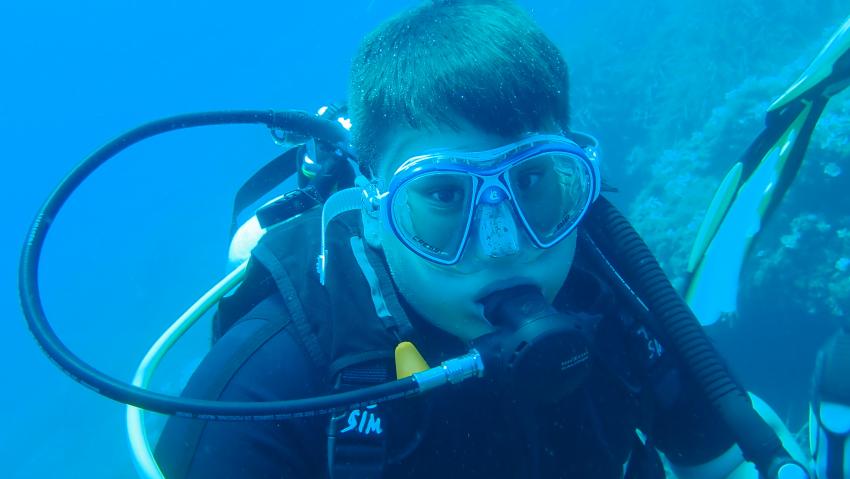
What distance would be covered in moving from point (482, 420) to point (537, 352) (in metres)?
0.49

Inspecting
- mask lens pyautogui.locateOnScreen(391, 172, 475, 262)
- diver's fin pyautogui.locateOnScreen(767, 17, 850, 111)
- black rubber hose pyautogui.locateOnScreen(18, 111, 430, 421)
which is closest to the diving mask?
mask lens pyautogui.locateOnScreen(391, 172, 475, 262)

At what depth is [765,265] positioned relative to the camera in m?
6.91

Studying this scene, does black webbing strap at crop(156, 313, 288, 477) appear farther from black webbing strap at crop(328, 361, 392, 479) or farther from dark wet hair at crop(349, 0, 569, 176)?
dark wet hair at crop(349, 0, 569, 176)

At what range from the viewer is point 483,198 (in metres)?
1.65

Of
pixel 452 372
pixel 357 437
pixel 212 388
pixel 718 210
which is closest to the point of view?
pixel 452 372

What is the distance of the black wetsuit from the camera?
5.40 ft

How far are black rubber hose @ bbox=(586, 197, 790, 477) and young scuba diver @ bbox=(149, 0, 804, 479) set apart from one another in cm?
7

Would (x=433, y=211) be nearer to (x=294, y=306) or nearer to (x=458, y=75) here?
(x=458, y=75)

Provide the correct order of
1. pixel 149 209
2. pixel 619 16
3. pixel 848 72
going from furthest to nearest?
pixel 149 209, pixel 619 16, pixel 848 72

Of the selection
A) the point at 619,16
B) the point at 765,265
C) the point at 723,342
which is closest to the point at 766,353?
the point at 723,342

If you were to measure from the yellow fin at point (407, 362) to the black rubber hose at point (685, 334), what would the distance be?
34.7 inches

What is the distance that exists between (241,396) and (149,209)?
60.2 metres

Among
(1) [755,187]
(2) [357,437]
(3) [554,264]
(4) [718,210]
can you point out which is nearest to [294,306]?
(2) [357,437]

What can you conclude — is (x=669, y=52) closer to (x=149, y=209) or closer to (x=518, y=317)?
(x=518, y=317)
